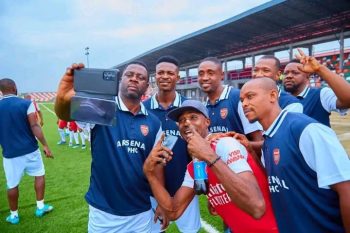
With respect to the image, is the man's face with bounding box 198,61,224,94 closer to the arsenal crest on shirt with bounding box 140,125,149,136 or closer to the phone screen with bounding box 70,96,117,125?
the arsenal crest on shirt with bounding box 140,125,149,136

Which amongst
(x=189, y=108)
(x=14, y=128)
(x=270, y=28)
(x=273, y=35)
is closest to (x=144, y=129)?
(x=189, y=108)

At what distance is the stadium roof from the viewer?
2148 cm

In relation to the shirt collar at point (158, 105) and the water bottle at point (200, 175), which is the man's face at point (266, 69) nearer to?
the shirt collar at point (158, 105)

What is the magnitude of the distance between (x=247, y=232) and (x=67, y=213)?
14.1 ft

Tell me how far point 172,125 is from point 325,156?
218cm

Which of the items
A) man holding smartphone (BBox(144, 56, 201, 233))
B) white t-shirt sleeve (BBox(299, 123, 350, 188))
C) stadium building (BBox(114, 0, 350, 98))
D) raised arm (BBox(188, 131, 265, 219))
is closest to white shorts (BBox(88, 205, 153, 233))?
man holding smartphone (BBox(144, 56, 201, 233))

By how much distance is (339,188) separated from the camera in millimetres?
1622

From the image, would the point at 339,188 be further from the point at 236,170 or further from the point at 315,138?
the point at 236,170

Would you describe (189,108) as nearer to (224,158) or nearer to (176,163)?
(224,158)

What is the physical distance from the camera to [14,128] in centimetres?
504

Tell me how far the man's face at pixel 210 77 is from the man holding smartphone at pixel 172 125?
0.35m

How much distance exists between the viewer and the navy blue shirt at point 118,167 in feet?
8.57

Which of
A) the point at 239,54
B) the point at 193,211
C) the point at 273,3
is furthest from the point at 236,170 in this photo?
the point at 239,54

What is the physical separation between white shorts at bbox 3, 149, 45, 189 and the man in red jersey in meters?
3.73
